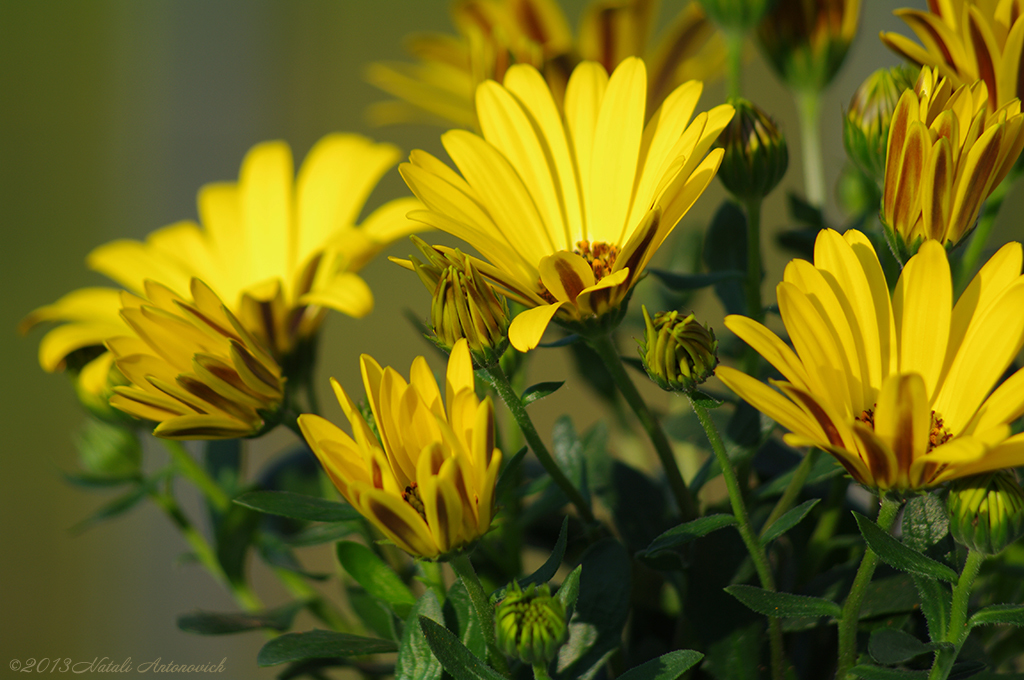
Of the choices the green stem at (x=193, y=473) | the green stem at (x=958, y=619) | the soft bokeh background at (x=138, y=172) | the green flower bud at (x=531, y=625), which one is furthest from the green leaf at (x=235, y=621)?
the soft bokeh background at (x=138, y=172)

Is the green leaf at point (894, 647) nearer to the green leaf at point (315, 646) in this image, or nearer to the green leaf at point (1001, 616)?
the green leaf at point (1001, 616)

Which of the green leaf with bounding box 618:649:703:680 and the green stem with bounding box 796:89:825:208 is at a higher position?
the green stem with bounding box 796:89:825:208

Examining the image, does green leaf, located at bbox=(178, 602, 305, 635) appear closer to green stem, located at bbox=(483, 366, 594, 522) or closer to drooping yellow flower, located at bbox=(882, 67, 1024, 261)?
green stem, located at bbox=(483, 366, 594, 522)

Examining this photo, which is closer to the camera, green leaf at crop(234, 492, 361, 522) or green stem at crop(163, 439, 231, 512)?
green leaf at crop(234, 492, 361, 522)

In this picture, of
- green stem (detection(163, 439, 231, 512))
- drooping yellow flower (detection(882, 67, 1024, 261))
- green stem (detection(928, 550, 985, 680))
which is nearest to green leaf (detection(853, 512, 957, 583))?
green stem (detection(928, 550, 985, 680))

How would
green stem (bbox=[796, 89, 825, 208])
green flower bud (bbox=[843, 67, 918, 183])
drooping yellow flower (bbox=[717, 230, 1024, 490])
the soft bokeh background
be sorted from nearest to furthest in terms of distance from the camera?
drooping yellow flower (bbox=[717, 230, 1024, 490]), green flower bud (bbox=[843, 67, 918, 183]), green stem (bbox=[796, 89, 825, 208]), the soft bokeh background

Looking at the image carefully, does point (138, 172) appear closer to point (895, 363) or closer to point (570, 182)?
point (570, 182)

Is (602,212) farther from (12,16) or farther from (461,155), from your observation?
(12,16)

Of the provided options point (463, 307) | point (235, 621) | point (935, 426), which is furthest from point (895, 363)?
point (235, 621)
